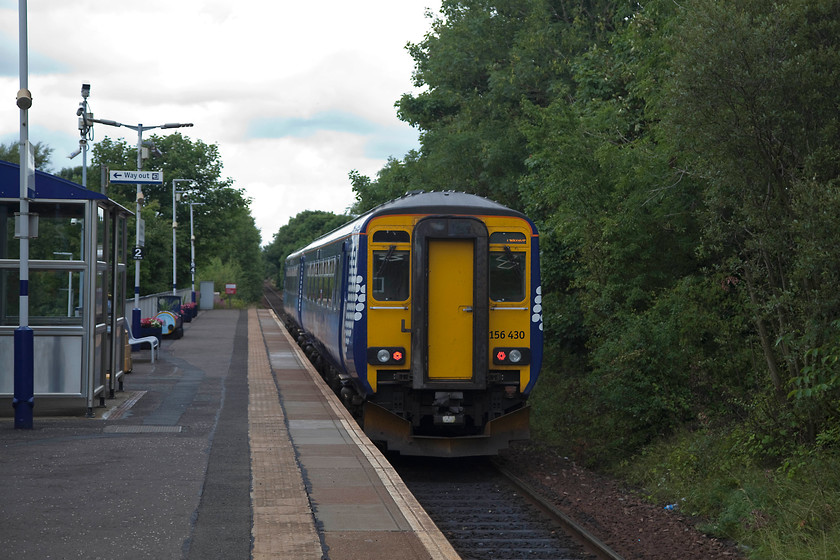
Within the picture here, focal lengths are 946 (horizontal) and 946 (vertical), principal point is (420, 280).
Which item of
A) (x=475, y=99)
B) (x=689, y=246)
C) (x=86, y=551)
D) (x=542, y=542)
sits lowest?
(x=542, y=542)

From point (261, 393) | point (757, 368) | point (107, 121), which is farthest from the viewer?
A: point (107, 121)

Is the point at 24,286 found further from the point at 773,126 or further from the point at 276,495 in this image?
the point at 773,126

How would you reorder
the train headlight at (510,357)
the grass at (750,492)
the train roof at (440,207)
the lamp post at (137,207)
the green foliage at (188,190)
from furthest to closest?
the green foliage at (188,190), the lamp post at (137,207), the train roof at (440,207), the train headlight at (510,357), the grass at (750,492)

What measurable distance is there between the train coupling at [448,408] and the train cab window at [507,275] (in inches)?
56.3

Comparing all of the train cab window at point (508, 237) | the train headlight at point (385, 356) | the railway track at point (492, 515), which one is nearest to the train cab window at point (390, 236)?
the train cab window at point (508, 237)

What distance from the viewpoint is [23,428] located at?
40.6 feet

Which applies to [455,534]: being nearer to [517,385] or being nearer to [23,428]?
[517,385]

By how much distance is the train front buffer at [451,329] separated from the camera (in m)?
12.5

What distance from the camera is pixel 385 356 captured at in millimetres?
12516

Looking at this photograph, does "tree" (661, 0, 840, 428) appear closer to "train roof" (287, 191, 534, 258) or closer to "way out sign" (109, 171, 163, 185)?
"train roof" (287, 191, 534, 258)

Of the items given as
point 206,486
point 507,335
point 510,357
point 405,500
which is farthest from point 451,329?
point 206,486

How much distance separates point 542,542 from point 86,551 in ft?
15.1

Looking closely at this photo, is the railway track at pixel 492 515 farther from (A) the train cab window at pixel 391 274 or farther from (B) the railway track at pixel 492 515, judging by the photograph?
(A) the train cab window at pixel 391 274

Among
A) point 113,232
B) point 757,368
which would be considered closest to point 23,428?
point 113,232
